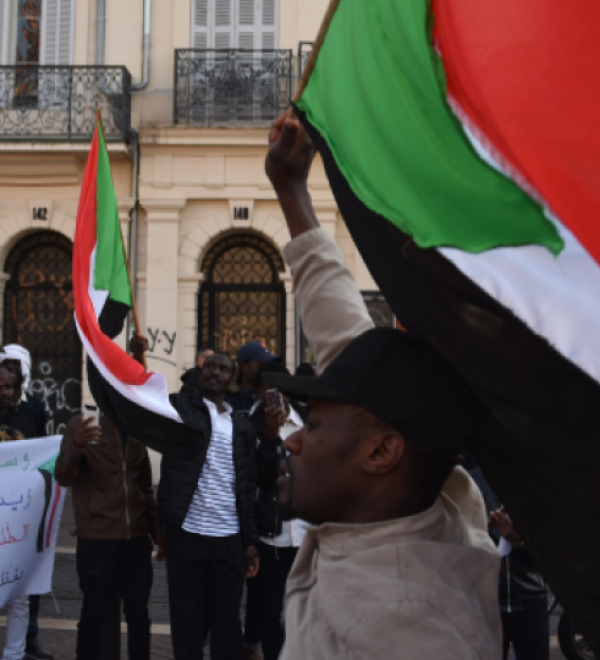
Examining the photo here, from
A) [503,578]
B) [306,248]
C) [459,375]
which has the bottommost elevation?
[503,578]

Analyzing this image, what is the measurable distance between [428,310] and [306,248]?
25.4 inches

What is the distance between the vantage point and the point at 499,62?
131 cm

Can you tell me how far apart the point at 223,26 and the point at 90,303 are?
38.2 ft

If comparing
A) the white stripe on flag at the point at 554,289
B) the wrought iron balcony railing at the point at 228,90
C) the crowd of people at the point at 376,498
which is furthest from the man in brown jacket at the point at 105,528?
the wrought iron balcony railing at the point at 228,90

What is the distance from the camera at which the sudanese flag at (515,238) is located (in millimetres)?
1193

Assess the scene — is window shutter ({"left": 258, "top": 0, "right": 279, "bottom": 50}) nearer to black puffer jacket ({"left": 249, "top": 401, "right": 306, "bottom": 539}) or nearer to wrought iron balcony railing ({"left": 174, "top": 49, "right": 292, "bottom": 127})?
wrought iron balcony railing ({"left": 174, "top": 49, "right": 292, "bottom": 127})

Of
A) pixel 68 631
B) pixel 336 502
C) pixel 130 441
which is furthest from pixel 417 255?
pixel 68 631

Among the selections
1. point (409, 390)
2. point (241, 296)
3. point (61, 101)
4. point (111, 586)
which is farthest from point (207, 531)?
point (61, 101)

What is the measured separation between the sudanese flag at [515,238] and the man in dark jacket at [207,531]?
3.11 metres

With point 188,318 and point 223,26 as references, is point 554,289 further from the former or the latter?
point 223,26

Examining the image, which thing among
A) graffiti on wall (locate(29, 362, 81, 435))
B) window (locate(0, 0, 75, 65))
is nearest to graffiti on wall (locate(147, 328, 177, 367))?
graffiti on wall (locate(29, 362, 81, 435))

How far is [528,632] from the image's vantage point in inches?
143

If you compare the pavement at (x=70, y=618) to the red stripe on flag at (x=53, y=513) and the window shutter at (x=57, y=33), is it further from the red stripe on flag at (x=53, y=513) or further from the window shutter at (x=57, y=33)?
the window shutter at (x=57, y=33)

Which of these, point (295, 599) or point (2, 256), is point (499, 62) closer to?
point (295, 599)
